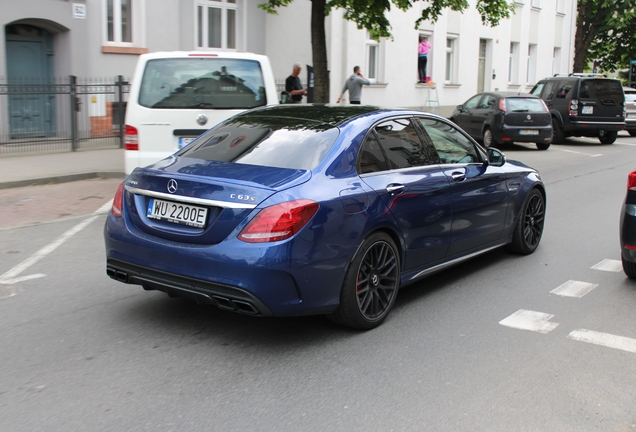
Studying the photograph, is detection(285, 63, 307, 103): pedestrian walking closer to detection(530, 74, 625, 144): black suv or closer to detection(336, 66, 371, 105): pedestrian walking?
detection(336, 66, 371, 105): pedestrian walking

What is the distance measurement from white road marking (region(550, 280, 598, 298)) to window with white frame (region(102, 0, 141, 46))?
1455 centimetres

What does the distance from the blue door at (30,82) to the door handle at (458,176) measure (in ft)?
38.5

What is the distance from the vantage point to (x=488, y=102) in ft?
66.2

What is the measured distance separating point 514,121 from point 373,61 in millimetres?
7305

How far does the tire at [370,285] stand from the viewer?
481 centimetres

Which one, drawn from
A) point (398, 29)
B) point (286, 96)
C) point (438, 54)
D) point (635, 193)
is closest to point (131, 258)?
point (635, 193)

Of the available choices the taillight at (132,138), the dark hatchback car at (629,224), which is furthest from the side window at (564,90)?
the dark hatchback car at (629,224)

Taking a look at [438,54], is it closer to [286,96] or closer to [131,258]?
[286,96]

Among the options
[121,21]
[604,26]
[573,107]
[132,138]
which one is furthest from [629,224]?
[604,26]

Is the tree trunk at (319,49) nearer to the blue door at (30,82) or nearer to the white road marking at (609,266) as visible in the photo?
the blue door at (30,82)

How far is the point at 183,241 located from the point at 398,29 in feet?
73.4

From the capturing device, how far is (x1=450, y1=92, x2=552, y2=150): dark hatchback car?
755 inches

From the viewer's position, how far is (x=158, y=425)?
3.60 meters

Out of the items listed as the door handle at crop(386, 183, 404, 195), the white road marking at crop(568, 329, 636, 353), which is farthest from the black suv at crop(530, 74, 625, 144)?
the door handle at crop(386, 183, 404, 195)
